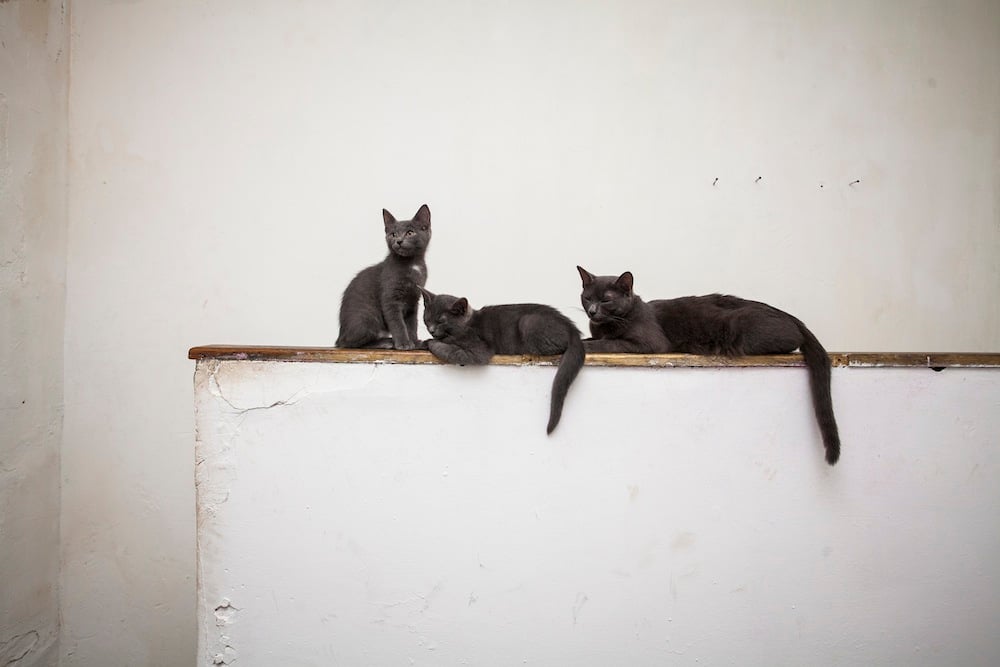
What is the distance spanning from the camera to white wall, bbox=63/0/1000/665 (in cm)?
277

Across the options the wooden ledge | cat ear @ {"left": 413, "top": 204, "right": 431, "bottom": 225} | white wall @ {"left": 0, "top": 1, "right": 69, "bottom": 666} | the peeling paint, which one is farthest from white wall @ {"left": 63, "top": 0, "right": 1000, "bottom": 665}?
the wooden ledge

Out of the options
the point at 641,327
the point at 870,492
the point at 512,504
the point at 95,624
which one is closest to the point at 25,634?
the point at 95,624

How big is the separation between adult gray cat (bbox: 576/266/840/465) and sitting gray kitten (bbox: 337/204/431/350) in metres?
0.58

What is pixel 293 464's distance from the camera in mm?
1750

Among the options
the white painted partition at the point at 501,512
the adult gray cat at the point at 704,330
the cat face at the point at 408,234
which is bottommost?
the white painted partition at the point at 501,512

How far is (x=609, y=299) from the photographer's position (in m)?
1.98

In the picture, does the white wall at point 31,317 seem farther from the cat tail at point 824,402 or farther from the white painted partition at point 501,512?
the cat tail at point 824,402

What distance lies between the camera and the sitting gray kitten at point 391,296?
204 centimetres

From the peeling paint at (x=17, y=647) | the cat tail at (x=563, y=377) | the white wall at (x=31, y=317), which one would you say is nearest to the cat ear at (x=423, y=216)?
the cat tail at (x=563, y=377)

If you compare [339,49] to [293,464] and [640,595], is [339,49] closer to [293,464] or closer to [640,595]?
[293,464]

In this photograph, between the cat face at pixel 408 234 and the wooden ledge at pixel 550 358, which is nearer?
the wooden ledge at pixel 550 358

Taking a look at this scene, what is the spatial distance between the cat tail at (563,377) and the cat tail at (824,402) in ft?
2.19

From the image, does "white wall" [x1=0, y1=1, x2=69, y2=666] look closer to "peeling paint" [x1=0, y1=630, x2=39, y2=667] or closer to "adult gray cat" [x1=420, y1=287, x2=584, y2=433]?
"peeling paint" [x1=0, y1=630, x2=39, y2=667]

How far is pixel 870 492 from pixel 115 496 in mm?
3018
